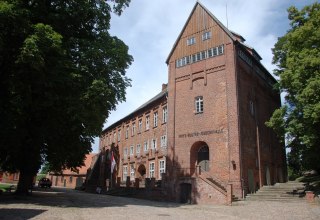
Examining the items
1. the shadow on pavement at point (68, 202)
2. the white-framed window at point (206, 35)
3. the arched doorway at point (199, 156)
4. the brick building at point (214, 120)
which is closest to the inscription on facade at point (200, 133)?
the brick building at point (214, 120)

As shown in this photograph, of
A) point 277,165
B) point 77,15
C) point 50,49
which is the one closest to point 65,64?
point 50,49

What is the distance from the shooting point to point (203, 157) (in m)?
28.1

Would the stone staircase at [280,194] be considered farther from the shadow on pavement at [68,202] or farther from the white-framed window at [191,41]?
the white-framed window at [191,41]

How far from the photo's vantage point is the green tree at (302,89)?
71.6ft

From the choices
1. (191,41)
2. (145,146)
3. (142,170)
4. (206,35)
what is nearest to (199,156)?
(191,41)

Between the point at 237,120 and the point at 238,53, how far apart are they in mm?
6142

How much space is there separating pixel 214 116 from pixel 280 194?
7754mm

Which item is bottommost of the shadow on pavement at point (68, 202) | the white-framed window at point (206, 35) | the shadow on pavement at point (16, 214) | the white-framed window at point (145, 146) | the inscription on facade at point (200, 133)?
the shadow on pavement at point (16, 214)

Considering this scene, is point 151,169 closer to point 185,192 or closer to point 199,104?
point 185,192

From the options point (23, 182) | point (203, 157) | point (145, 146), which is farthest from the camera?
point (145, 146)

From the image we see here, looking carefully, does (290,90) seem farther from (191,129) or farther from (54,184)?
(54,184)

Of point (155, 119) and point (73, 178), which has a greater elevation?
point (155, 119)

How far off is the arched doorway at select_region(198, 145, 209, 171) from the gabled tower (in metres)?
0.08

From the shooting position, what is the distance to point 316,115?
20.9 meters
